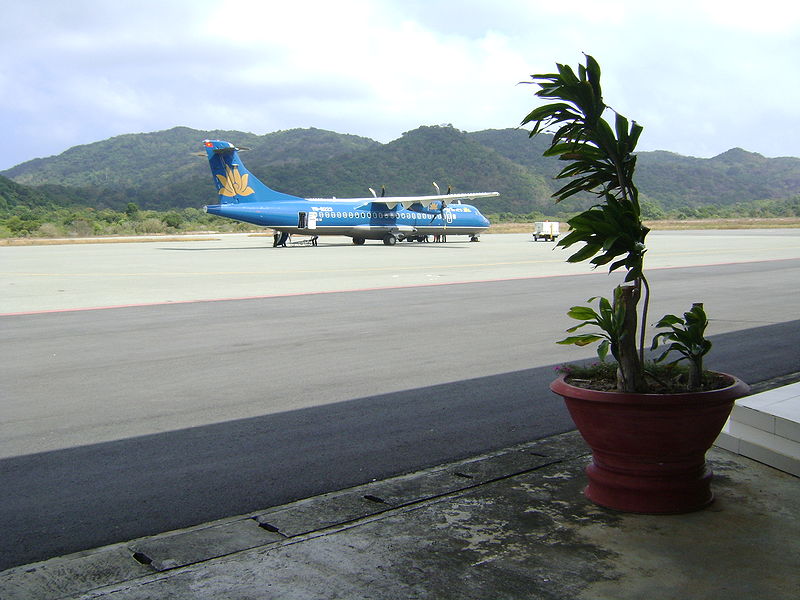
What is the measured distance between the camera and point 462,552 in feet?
12.4

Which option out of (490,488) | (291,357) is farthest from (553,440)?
(291,357)

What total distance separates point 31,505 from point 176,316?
915cm

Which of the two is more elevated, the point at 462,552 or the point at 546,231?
the point at 546,231

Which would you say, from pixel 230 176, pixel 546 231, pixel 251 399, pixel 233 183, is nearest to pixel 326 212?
pixel 233 183

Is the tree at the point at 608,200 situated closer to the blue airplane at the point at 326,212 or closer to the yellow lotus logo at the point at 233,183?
the blue airplane at the point at 326,212

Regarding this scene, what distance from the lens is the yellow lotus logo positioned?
39.7m

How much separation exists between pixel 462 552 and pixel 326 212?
3756 cm

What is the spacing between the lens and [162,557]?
152 inches

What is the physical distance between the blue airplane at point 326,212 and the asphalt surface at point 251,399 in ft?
82.2

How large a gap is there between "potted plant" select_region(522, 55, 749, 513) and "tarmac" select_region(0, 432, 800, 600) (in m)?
0.17

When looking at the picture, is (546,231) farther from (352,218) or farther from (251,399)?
(251,399)

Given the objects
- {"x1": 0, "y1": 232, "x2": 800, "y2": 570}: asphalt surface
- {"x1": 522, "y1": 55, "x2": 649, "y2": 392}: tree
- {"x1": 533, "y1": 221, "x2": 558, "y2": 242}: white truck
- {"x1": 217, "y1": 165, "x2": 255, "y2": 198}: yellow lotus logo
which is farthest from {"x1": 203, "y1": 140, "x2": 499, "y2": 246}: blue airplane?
{"x1": 522, "y1": 55, "x2": 649, "y2": 392}: tree

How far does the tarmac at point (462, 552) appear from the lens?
3.39 m

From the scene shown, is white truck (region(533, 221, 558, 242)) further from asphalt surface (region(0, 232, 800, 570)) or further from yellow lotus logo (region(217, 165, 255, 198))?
asphalt surface (region(0, 232, 800, 570))
